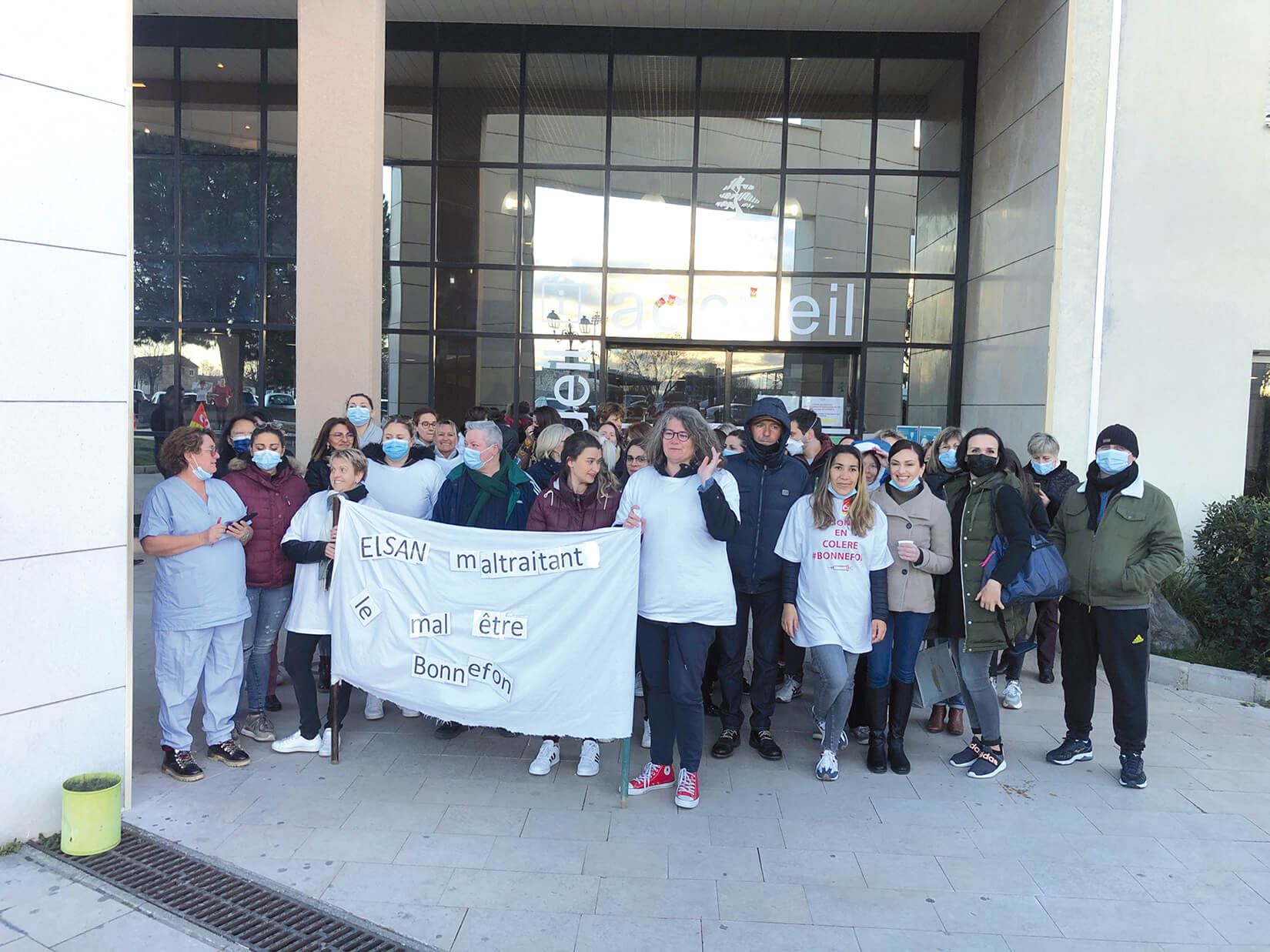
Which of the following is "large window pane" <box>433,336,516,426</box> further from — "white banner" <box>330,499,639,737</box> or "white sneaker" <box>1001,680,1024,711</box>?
"white sneaker" <box>1001,680,1024,711</box>

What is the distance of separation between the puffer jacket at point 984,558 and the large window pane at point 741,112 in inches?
342

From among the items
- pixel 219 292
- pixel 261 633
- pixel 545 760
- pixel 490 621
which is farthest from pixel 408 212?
pixel 545 760

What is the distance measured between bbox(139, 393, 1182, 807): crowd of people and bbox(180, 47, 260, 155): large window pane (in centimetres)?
929

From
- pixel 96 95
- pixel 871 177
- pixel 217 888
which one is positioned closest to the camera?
pixel 217 888

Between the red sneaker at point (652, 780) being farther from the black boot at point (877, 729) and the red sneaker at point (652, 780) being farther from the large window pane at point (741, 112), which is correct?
the large window pane at point (741, 112)

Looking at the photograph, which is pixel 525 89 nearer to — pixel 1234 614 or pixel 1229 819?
pixel 1234 614

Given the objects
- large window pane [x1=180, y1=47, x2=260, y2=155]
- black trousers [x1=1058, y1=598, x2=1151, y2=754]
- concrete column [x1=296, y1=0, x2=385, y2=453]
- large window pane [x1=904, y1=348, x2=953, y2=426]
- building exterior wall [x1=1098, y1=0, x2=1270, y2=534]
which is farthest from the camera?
large window pane [x1=180, y1=47, x2=260, y2=155]

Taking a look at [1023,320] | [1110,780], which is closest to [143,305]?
[1023,320]

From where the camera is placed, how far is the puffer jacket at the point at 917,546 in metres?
5.45

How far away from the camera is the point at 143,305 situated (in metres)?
13.3

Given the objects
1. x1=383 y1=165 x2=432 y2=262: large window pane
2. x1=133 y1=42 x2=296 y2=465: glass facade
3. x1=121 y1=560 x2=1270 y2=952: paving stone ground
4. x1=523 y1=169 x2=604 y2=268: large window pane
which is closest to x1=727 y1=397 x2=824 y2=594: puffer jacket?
x1=121 y1=560 x2=1270 y2=952: paving stone ground

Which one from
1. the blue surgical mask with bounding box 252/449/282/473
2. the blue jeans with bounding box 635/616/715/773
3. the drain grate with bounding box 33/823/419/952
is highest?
the blue surgical mask with bounding box 252/449/282/473

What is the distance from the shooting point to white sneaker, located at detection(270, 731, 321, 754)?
5598 mm

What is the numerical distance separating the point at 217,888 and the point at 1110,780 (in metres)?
5.04
